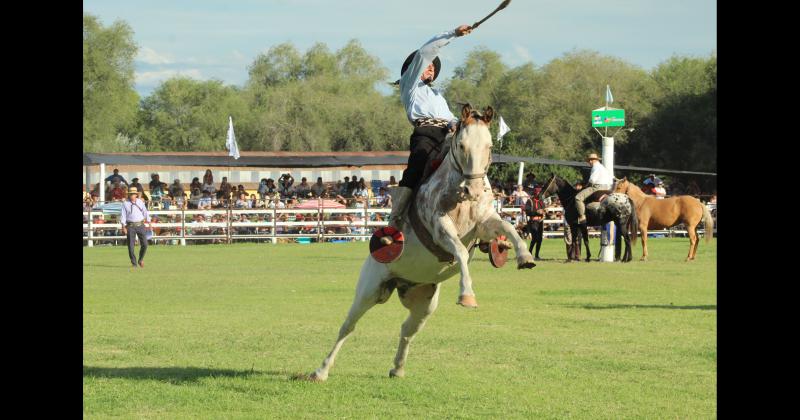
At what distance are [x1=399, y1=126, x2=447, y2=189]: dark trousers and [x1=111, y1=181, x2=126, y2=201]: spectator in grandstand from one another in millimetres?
33407

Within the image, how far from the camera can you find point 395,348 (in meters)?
13.4

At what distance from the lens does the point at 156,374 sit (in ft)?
37.2

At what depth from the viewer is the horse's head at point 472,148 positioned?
31.6 feet

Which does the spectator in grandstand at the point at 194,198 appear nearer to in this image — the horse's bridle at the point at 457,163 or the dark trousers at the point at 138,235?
Result: the dark trousers at the point at 138,235

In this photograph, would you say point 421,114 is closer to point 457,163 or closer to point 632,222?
point 457,163

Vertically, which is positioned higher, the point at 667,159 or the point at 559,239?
the point at 667,159

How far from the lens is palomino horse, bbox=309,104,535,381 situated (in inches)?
380

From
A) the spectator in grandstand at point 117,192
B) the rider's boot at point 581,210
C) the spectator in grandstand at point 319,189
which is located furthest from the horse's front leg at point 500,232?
the spectator in grandstand at point 319,189

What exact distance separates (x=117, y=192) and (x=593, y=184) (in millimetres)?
20393

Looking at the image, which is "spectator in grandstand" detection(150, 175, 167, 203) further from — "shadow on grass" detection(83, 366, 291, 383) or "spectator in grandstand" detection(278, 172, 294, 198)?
"shadow on grass" detection(83, 366, 291, 383)

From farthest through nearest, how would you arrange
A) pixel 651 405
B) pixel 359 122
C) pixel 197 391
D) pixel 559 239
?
pixel 359 122 → pixel 559 239 → pixel 197 391 → pixel 651 405
